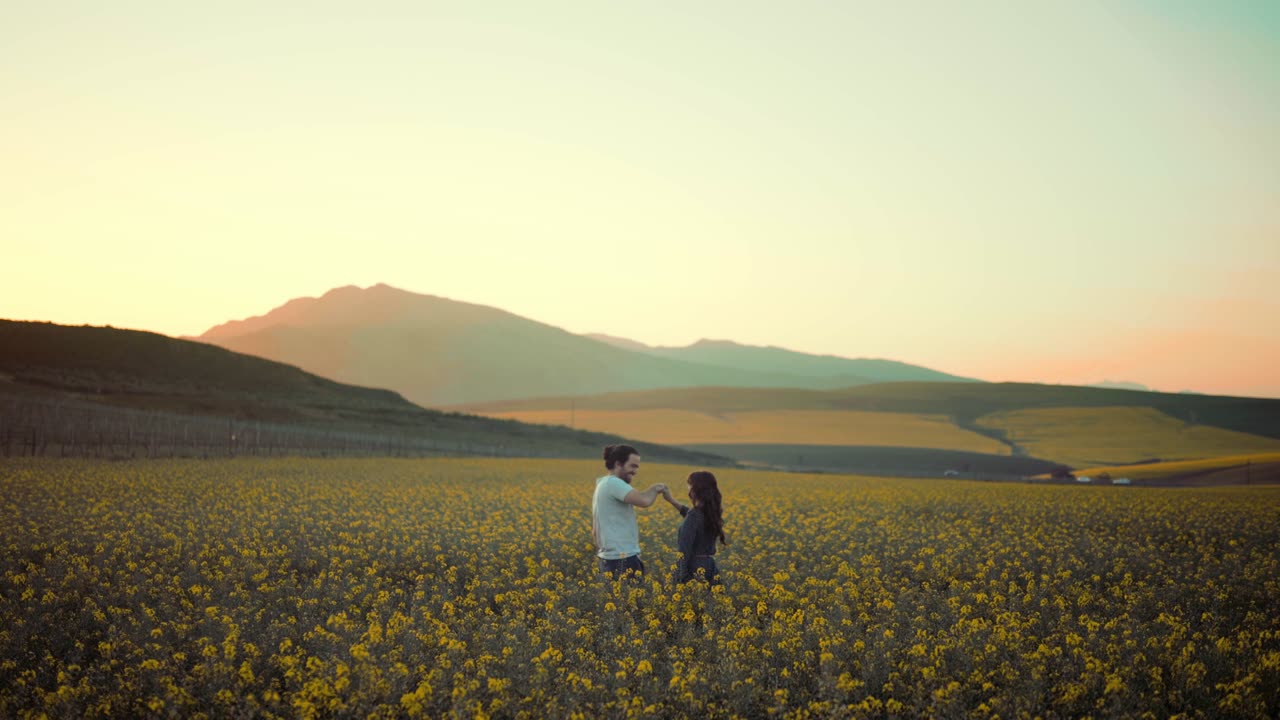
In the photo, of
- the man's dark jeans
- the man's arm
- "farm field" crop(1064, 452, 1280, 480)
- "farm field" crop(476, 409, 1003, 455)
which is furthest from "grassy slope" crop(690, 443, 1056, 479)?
the man's arm

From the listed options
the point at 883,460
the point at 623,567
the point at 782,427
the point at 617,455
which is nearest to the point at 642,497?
the point at 617,455

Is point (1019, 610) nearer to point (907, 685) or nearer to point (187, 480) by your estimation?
point (907, 685)

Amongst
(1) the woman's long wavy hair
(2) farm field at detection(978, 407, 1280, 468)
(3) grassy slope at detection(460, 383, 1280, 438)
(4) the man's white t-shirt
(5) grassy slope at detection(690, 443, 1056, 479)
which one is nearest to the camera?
(1) the woman's long wavy hair

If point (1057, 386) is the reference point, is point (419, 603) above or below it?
below

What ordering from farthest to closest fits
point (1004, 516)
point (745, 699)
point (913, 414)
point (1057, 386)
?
point (1057, 386) → point (913, 414) → point (1004, 516) → point (745, 699)

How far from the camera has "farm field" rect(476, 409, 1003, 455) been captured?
107 metres

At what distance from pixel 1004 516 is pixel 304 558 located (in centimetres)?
1679

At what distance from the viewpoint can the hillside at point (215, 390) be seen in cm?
7200

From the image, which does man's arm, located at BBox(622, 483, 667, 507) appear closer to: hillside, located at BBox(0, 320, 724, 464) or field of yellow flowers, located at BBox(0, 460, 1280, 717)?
field of yellow flowers, located at BBox(0, 460, 1280, 717)

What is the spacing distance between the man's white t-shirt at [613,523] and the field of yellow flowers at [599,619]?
2.00 ft

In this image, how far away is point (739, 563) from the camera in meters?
14.8

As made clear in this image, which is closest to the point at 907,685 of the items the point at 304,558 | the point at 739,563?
the point at 739,563

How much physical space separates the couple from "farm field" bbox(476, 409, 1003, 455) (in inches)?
3595

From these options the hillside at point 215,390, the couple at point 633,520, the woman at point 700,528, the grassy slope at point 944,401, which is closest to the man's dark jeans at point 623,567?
the couple at point 633,520
